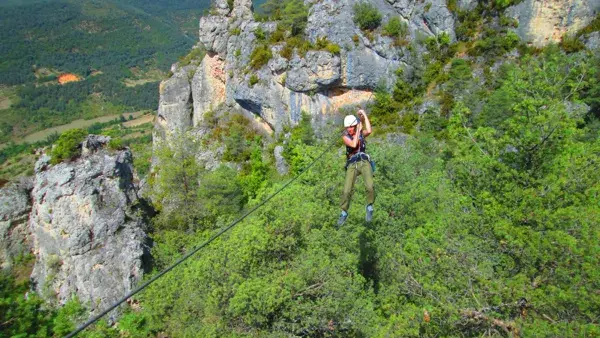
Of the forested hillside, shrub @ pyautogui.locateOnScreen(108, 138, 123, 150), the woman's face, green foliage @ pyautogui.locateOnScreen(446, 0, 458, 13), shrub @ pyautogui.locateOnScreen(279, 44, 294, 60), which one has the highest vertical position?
green foliage @ pyautogui.locateOnScreen(446, 0, 458, 13)

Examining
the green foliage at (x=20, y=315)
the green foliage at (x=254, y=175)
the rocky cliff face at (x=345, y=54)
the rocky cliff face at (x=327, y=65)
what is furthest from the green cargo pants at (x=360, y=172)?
the rocky cliff face at (x=327, y=65)

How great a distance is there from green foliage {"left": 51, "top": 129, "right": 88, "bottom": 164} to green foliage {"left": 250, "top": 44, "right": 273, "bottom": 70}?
20375mm

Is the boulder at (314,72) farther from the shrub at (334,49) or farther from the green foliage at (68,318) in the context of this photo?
the green foliage at (68,318)

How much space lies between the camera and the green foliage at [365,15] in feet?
114

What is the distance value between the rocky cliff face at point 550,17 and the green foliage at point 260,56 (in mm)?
21236

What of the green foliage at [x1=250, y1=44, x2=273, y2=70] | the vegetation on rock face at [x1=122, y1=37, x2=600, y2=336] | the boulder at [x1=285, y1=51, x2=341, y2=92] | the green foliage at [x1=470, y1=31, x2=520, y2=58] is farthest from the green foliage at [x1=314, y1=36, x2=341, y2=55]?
the vegetation on rock face at [x1=122, y1=37, x2=600, y2=336]

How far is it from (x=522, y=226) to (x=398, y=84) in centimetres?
2723

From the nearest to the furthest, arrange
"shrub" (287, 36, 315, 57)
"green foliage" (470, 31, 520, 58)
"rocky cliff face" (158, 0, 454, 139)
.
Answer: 1. "green foliage" (470, 31, 520, 58)
2. "rocky cliff face" (158, 0, 454, 139)
3. "shrub" (287, 36, 315, 57)

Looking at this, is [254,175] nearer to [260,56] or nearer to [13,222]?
[260,56]

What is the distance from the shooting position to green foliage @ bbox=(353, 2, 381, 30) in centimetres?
3469

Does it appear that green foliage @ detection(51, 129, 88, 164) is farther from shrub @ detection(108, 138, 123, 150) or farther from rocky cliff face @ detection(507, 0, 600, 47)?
rocky cliff face @ detection(507, 0, 600, 47)

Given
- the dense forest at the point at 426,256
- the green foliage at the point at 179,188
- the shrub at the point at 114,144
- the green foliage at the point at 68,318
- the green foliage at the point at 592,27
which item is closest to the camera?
the dense forest at the point at 426,256

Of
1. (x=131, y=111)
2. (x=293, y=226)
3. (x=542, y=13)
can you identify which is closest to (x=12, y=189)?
(x=293, y=226)

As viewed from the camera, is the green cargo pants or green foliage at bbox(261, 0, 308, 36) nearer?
the green cargo pants
